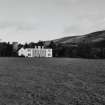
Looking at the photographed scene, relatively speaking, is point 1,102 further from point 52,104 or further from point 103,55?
point 103,55

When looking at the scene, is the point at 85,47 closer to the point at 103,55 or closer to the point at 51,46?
the point at 103,55

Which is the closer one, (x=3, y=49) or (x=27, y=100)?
(x=27, y=100)

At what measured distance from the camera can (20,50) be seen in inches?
4350

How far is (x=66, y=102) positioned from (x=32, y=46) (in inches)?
4342

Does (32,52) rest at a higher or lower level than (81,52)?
higher

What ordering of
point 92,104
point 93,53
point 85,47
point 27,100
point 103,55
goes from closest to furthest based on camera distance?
point 92,104 < point 27,100 < point 103,55 < point 93,53 < point 85,47

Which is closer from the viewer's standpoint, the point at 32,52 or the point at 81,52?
the point at 81,52

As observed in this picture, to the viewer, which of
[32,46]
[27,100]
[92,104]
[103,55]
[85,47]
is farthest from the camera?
[32,46]

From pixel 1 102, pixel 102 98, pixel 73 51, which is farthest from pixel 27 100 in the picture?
pixel 73 51

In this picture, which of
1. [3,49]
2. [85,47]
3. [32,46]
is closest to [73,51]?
[85,47]

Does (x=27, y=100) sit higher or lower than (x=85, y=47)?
lower

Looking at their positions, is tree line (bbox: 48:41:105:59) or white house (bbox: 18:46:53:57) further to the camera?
white house (bbox: 18:46:53:57)

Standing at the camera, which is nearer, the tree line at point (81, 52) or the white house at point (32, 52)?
the tree line at point (81, 52)

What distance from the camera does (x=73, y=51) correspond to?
9969 cm
